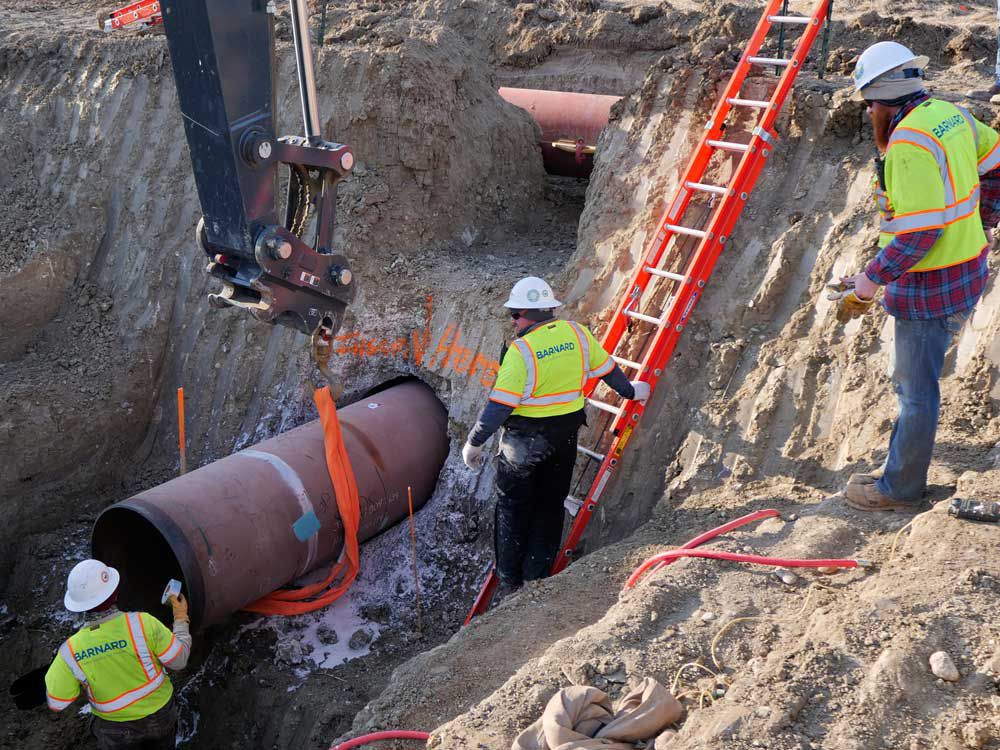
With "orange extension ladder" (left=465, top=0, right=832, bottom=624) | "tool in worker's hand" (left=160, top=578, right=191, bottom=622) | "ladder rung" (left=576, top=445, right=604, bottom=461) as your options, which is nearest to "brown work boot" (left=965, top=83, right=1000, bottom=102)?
"orange extension ladder" (left=465, top=0, right=832, bottom=624)

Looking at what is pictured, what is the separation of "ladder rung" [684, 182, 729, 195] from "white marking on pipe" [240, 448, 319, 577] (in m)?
3.71

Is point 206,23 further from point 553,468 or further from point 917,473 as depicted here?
point 917,473

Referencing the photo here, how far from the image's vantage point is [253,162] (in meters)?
5.24

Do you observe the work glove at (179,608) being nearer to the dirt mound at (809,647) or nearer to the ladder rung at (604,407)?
the dirt mound at (809,647)

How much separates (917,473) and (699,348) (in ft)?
7.24

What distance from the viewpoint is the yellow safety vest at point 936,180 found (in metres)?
4.18

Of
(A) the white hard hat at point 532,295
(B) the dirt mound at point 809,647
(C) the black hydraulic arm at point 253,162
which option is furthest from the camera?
(A) the white hard hat at point 532,295

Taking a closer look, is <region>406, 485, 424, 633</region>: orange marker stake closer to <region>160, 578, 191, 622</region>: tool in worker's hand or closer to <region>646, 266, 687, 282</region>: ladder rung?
<region>160, 578, 191, 622</region>: tool in worker's hand

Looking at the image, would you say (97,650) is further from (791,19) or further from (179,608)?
(791,19)

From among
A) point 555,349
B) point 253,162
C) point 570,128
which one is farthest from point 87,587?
point 570,128

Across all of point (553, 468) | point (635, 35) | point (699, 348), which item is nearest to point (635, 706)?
point (553, 468)

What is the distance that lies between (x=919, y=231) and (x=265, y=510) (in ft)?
14.9

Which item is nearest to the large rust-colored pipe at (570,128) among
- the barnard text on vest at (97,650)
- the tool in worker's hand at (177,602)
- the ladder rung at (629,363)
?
the ladder rung at (629,363)

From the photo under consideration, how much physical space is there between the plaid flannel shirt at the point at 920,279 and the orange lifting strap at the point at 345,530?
392 centimetres
